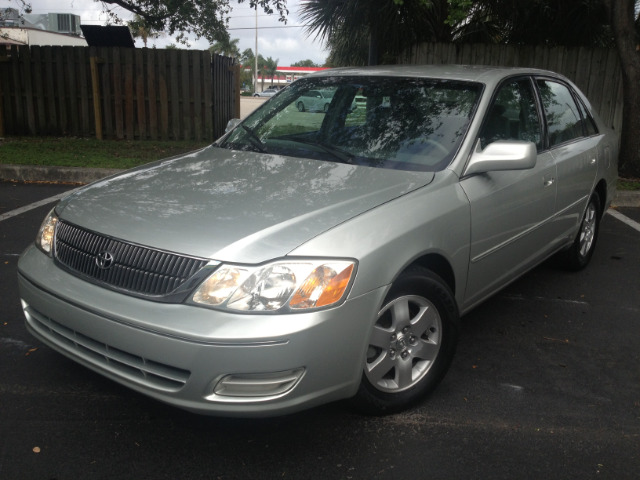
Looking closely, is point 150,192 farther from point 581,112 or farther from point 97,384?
point 581,112

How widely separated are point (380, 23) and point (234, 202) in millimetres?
8313

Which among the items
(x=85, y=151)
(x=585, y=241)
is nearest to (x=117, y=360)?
(x=585, y=241)

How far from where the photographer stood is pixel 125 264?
8.68ft

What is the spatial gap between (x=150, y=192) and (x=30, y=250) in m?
0.69

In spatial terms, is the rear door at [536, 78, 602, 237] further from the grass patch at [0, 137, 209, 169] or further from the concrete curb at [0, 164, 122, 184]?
the grass patch at [0, 137, 209, 169]

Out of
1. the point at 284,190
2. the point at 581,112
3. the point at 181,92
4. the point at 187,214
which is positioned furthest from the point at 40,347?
the point at 181,92

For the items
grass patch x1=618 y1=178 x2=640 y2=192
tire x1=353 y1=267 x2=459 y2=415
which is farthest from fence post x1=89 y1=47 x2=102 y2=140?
tire x1=353 y1=267 x2=459 y2=415

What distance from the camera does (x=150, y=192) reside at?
10.2 feet

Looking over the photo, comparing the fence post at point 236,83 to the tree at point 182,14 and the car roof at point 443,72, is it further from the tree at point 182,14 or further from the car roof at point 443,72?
the car roof at point 443,72

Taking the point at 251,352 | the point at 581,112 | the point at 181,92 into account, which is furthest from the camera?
the point at 181,92

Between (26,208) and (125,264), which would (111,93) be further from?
(125,264)

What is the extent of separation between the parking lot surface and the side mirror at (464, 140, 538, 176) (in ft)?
3.69

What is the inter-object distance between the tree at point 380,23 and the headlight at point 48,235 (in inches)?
300

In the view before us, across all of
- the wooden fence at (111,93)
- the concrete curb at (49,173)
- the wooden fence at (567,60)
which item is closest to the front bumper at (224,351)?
the concrete curb at (49,173)
